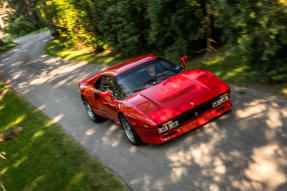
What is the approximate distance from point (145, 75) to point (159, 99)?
1.12m

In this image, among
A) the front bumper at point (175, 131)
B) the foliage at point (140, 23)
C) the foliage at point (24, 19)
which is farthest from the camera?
the foliage at point (24, 19)

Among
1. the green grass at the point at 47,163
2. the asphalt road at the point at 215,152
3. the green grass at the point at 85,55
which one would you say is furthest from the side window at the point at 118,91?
the green grass at the point at 85,55

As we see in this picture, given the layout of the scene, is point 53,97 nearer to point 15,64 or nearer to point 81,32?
point 81,32

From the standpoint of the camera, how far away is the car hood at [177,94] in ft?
18.3

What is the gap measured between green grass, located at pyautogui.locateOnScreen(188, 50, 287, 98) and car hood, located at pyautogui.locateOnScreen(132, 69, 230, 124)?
166 centimetres

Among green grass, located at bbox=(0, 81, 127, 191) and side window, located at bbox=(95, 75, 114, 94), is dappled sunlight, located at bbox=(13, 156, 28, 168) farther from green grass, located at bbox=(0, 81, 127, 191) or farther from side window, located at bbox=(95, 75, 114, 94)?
side window, located at bbox=(95, 75, 114, 94)

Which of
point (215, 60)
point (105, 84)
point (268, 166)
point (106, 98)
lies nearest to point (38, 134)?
point (105, 84)

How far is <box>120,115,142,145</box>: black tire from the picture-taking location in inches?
242

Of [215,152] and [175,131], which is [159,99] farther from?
[215,152]

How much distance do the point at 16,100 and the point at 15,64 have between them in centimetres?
1132

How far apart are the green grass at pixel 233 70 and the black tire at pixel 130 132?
314cm

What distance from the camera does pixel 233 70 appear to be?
926 centimetres

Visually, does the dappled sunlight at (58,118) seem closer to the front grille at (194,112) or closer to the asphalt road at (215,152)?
the asphalt road at (215,152)

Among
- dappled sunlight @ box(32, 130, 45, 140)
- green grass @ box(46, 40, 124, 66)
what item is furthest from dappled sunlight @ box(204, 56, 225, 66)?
green grass @ box(46, 40, 124, 66)
